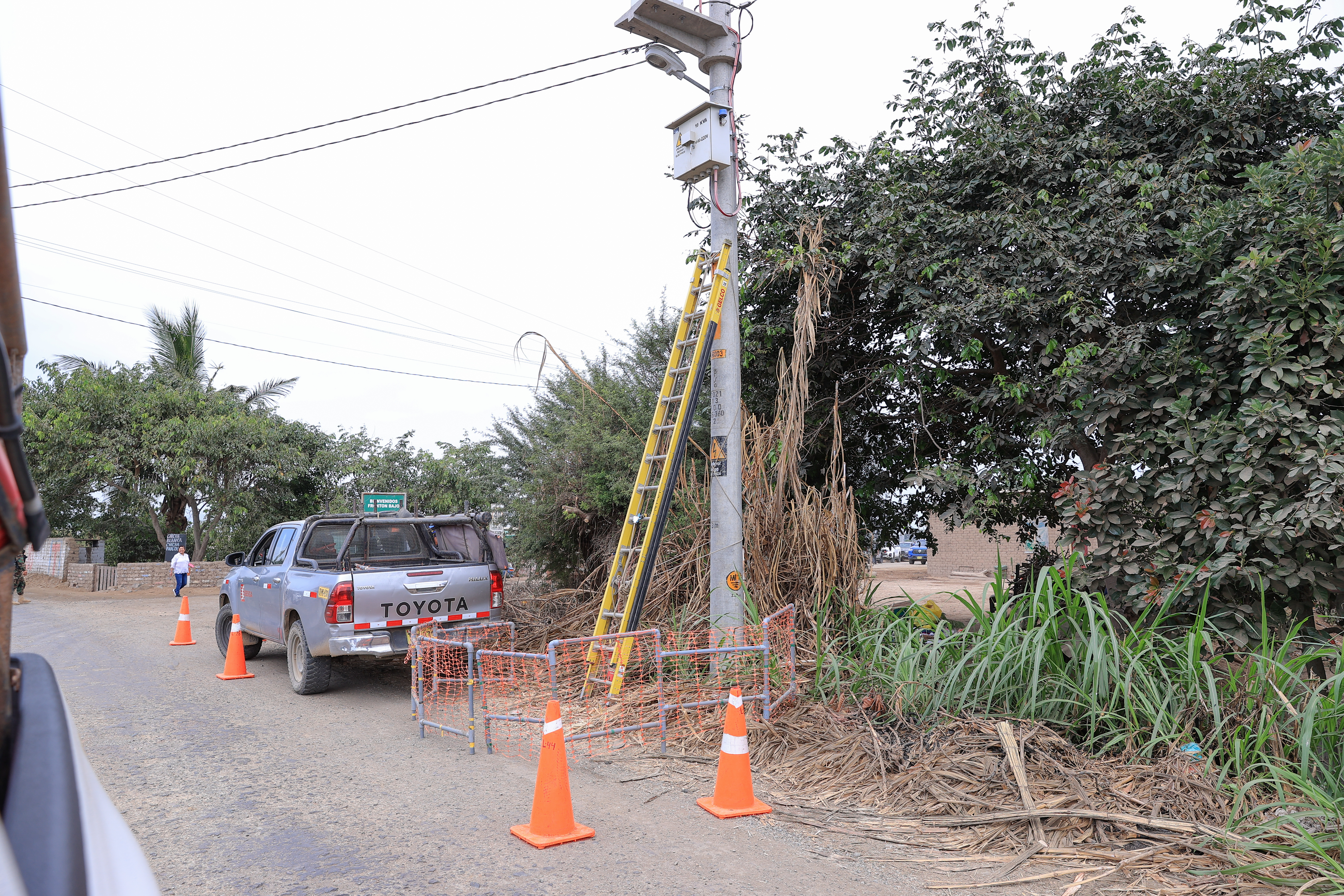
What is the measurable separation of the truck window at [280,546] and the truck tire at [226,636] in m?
1.60

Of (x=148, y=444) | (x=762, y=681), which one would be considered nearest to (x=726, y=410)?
(x=762, y=681)

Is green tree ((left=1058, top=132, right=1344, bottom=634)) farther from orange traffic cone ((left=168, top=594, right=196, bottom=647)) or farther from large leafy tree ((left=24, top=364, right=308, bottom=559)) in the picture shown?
large leafy tree ((left=24, top=364, right=308, bottom=559))

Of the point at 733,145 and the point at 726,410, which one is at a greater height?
the point at 733,145

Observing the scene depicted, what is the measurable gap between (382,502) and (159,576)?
17480 millimetres

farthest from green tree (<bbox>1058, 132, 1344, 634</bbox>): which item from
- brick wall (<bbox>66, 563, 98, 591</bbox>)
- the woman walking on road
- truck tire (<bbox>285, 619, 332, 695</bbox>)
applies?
brick wall (<bbox>66, 563, 98, 591</bbox>)

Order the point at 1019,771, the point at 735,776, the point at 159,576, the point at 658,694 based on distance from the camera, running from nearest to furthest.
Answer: the point at 1019,771 → the point at 735,776 → the point at 658,694 → the point at 159,576

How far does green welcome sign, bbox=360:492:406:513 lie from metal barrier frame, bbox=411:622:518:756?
2.46 metres

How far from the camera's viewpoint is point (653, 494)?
8469 mm

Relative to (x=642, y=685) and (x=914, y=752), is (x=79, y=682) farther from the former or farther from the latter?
(x=914, y=752)

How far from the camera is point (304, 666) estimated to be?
337 inches

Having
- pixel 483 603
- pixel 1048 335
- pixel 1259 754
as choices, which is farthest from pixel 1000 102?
pixel 483 603

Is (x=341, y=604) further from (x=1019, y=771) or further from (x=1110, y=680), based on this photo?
(x=1110, y=680)

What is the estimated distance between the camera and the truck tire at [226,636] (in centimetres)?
1127

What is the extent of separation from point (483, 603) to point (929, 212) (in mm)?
6560
